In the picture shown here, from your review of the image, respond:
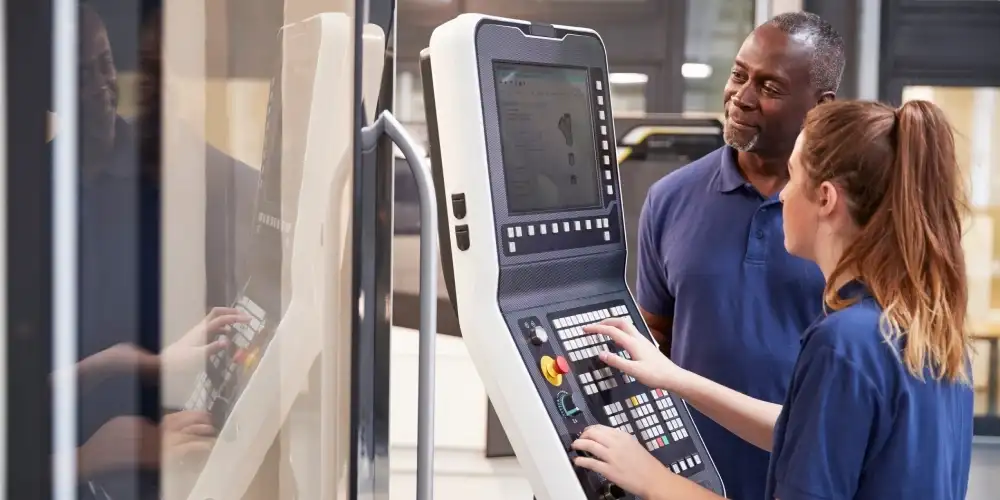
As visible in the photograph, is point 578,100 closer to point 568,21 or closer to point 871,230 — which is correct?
point 871,230

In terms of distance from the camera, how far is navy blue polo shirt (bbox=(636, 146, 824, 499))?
66.6 inches

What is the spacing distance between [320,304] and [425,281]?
188mm

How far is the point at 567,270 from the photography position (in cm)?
124

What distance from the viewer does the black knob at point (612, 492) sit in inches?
45.2

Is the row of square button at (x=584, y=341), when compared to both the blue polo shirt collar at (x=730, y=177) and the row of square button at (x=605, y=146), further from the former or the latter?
the blue polo shirt collar at (x=730, y=177)

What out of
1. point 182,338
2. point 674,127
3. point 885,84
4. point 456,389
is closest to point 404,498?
point 456,389

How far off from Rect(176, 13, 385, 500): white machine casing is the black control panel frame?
0.17 metres

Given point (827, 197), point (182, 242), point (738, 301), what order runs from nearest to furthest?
point (182, 242), point (827, 197), point (738, 301)

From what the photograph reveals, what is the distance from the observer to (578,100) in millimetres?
1265

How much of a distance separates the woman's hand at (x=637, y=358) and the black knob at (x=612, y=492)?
14 centimetres

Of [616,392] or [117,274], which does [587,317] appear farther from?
[117,274]

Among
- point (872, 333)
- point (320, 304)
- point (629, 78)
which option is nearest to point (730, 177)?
point (872, 333)

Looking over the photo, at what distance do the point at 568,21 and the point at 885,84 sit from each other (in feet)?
3.52

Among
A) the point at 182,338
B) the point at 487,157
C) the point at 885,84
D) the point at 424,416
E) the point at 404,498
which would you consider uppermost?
the point at 885,84
